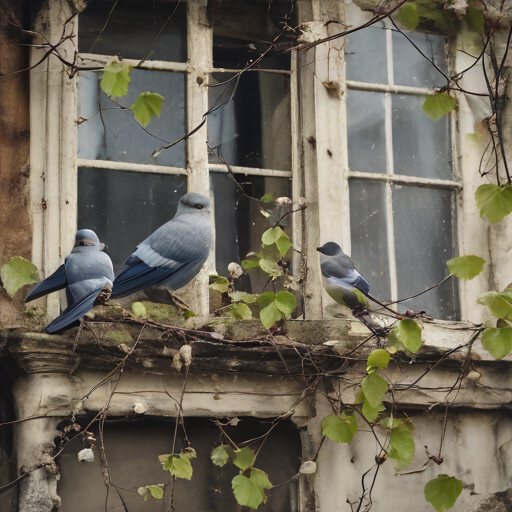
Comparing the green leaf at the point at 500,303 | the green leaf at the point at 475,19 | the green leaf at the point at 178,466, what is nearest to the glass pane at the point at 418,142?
the green leaf at the point at 475,19

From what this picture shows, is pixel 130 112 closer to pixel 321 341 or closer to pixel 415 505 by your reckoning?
pixel 321 341

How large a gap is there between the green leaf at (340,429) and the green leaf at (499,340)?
733 mm

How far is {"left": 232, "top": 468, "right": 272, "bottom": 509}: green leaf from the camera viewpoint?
3.87 m

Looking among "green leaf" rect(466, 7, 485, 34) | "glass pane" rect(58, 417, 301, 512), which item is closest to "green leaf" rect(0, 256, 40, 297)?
"glass pane" rect(58, 417, 301, 512)

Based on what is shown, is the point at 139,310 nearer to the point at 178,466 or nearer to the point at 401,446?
the point at 178,466

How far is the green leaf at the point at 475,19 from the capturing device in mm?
4895

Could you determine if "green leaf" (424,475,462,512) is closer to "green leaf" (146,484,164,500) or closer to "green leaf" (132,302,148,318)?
"green leaf" (146,484,164,500)

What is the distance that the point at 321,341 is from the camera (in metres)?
4.15

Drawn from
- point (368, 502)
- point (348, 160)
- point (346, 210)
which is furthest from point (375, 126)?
point (368, 502)

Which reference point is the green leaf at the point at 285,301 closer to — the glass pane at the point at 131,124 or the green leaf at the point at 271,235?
the green leaf at the point at 271,235

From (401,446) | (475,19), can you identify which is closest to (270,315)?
(401,446)

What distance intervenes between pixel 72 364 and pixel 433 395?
1847mm

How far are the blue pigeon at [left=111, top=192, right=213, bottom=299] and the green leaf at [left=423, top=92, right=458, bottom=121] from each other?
129 cm

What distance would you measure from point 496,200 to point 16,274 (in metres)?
Answer: 2.31
